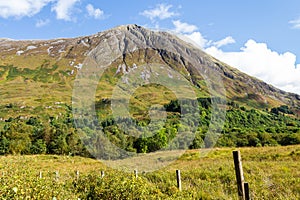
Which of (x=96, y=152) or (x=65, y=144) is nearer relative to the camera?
(x=96, y=152)

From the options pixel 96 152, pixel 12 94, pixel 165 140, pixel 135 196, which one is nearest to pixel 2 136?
pixel 96 152

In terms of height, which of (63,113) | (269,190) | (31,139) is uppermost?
(63,113)

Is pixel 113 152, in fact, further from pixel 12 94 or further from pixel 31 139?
pixel 12 94

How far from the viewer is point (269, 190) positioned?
474 inches

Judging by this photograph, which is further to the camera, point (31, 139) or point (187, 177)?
point (31, 139)

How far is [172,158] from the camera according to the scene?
3566 centimetres

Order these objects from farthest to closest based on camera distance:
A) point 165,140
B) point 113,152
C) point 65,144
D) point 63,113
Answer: point 63,113, point 65,144, point 165,140, point 113,152

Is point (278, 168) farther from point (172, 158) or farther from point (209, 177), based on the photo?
point (172, 158)

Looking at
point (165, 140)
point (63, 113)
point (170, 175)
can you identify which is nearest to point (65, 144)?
point (165, 140)

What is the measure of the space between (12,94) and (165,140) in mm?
163439

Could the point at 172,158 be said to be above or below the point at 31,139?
below

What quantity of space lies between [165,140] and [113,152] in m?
15.0

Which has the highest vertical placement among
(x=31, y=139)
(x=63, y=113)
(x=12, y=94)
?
(x=12, y=94)

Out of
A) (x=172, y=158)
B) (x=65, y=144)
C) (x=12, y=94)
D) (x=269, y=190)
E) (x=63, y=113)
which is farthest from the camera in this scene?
(x=12, y=94)
